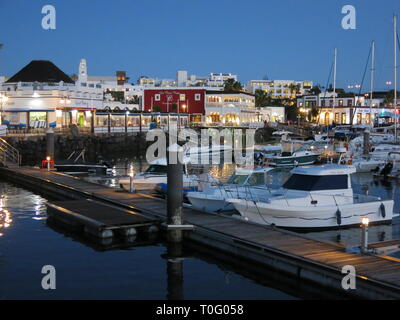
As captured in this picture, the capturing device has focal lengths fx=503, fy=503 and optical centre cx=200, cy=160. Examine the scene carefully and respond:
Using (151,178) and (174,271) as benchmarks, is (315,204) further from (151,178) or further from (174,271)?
(151,178)

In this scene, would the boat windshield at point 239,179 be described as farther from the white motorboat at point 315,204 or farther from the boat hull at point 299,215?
the boat hull at point 299,215

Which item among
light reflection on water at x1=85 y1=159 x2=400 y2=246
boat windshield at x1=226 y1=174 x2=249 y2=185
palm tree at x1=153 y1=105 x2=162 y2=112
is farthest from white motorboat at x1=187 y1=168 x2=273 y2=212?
palm tree at x1=153 y1=105 x2=162 y2=112

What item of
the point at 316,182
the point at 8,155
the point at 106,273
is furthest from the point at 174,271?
the point at 8,155

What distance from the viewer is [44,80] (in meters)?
89.6

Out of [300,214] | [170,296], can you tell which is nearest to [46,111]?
[300,214]

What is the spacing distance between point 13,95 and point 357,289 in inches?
2505

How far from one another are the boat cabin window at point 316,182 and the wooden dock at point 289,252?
3.92 m

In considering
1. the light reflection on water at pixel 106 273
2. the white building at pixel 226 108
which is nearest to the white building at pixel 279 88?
the white building at pixel 226 108

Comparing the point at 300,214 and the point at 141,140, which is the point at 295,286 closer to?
the point at 300,214

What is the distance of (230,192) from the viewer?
2255cm

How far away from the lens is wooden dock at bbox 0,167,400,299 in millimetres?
11836

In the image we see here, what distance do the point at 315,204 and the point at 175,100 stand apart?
3241 inches

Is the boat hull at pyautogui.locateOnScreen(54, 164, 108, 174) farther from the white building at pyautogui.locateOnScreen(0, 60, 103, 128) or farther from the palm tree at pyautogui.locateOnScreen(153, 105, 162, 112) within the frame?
the palm tree at pyautogui.locateOnScreen(153, 105, 162, 112)

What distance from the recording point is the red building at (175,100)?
101131 millimetres
